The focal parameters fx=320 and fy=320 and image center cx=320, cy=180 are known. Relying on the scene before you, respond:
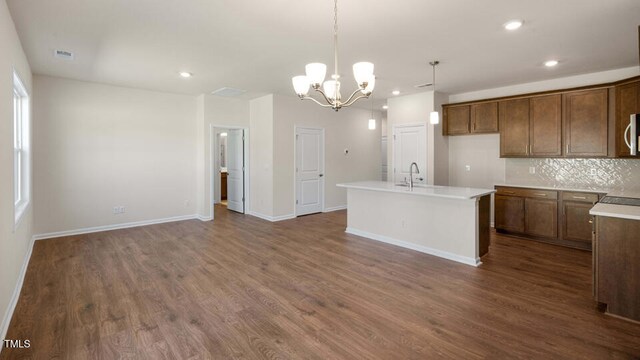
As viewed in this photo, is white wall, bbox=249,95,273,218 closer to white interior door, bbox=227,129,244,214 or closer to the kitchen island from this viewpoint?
white interior door, bbox=227,129,244,214

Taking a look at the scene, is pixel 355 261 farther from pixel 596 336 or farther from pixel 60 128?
pixel 60 128

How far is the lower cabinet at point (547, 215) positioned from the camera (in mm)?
4641

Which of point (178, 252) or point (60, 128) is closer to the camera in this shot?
point (178, 252)

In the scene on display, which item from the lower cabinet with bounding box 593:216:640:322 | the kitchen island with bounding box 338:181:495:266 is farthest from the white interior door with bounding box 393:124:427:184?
the lower cabinet with bounding box 593:216:640:322

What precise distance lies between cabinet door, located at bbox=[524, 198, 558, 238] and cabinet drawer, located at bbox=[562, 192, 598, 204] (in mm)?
166

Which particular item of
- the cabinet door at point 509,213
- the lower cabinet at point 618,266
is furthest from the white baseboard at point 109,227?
the lower cabinet at point 618,266

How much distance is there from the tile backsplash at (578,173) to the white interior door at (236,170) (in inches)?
221

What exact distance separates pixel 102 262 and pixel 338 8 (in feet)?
13.8

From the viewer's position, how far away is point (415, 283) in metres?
3.46

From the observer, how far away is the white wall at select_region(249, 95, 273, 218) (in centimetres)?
676

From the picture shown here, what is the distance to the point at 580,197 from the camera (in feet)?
15.3

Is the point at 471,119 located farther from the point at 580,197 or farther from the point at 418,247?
the point at 418,247

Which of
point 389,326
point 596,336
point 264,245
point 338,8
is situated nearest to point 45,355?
point 389,326

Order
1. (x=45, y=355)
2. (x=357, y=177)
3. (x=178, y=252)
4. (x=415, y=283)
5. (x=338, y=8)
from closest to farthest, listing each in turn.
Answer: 1. (x=45, y=355)
2. (x=338, y=8)
3. (x=415, y=283)
4. (x=178, y=252)
5. (x=357, y=177)
